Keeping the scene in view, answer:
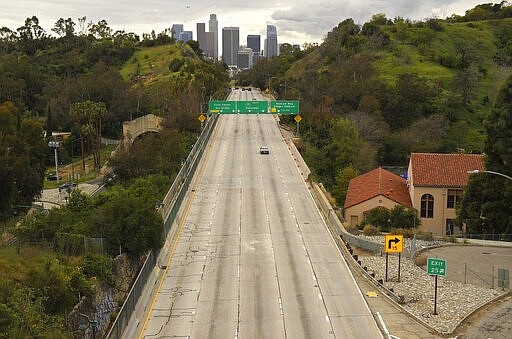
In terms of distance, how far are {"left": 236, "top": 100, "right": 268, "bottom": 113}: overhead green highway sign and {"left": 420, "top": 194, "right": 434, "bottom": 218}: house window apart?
37.6 m

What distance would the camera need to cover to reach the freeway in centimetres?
2478

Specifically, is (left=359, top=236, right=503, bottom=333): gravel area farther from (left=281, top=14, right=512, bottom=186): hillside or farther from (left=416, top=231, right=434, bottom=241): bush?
(left=281, top=14, right=512, bottom=186): hillside

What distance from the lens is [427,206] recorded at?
49094 millimetres

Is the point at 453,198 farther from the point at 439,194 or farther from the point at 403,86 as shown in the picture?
the point at 403,86

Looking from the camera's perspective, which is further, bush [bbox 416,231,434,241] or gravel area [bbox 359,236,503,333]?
bush [bbox 416,231,434,241]

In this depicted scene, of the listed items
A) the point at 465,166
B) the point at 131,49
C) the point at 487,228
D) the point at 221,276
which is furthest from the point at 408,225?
the point at 131,49

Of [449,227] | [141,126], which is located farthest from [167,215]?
[141,126]

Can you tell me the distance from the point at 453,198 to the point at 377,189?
21.4ft

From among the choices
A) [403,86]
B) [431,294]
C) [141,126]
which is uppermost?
[403,86]

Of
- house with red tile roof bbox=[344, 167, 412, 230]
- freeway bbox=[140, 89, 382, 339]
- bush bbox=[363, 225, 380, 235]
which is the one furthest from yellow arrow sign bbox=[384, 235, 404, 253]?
house with red tile roof bbox=[344, 167, 412, 230]

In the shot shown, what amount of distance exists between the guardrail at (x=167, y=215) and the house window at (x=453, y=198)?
21935mm

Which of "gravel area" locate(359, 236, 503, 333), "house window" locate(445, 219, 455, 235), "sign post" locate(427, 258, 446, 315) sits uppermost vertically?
"sign post" locate(427, 258, 446, 315)

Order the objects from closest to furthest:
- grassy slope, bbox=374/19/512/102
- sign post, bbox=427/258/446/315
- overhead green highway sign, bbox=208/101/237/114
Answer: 1. sign post, bbox=427/258/446/315
2. overhead green highway sign, bbox=208/101/237/114
3. grassy slope, bbox=374/19/512/102

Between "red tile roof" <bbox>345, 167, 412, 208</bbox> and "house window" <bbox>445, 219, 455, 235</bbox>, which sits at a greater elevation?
"red tile roof" <bbox>345, 167, 412, 208</bbox>
